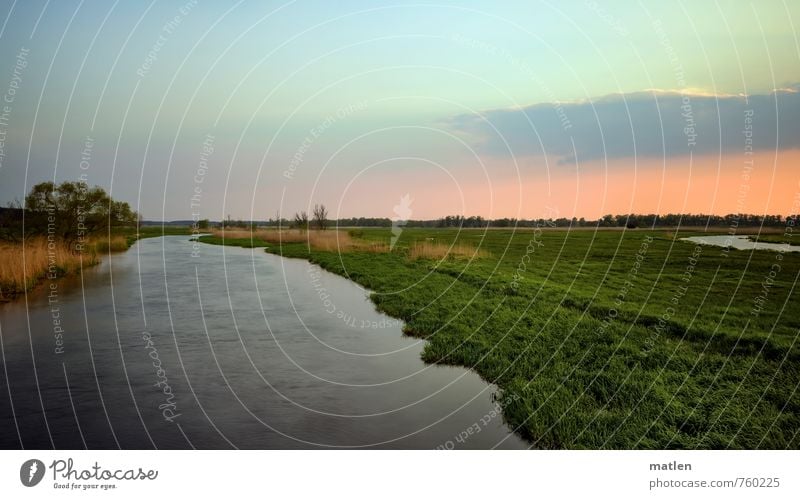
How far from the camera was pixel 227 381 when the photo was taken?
10852 mm

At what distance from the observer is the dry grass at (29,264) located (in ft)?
70.7

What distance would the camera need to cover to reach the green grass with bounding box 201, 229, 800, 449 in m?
8.45

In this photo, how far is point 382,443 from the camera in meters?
8.16

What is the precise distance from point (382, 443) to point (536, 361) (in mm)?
4718

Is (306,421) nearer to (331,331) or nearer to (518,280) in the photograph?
(331,331)

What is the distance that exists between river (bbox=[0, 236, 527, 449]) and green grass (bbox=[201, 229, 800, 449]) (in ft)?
2.89

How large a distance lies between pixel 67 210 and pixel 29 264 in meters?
10.5

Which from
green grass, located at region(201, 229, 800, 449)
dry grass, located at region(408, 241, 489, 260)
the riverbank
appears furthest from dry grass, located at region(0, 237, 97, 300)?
dry grass, located at region(408, 241, 489, 260)

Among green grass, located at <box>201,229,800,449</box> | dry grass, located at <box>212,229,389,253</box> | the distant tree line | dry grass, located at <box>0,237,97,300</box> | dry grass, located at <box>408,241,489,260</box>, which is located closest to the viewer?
green grass, located at <box>201,229,800,449</box>

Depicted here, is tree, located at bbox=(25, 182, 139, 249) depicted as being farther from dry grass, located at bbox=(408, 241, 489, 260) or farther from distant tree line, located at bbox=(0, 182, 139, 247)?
dry grass, located at bbox=(408, 241, 489, 260)

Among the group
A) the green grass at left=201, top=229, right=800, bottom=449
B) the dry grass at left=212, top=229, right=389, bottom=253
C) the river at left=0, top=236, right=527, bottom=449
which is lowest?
the river at left=0, top=236, right=527, bottom=449

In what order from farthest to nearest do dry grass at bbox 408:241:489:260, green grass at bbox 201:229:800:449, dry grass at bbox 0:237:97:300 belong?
dry grass at bbox 408:241:489:260 < dry grass at bbox 0:237:97:300 < green grass at bbox 201:229:800:449

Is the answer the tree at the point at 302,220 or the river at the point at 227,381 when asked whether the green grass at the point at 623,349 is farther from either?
the tree at the point at 302,220

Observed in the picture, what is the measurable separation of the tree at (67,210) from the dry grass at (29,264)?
1.01 m
